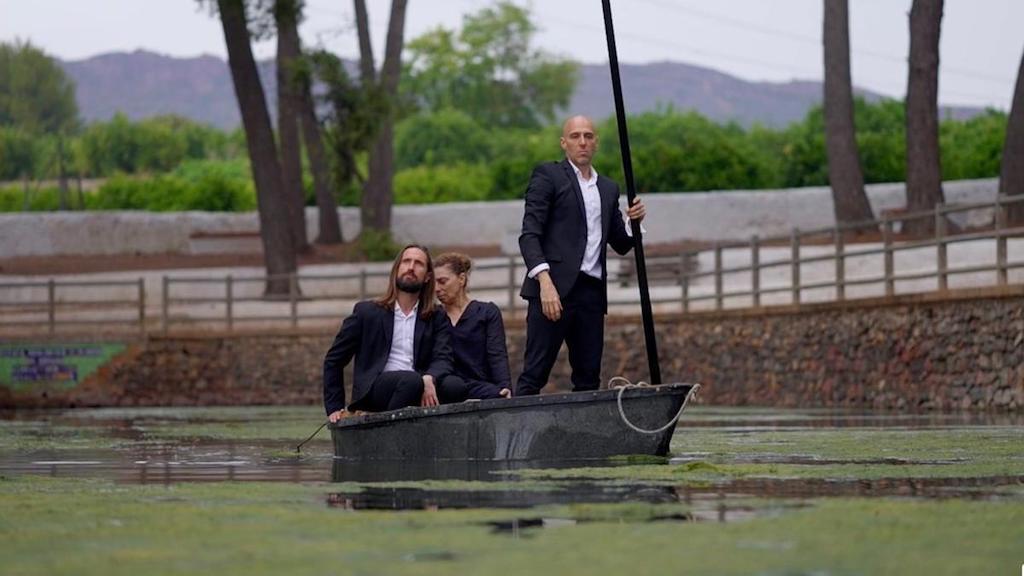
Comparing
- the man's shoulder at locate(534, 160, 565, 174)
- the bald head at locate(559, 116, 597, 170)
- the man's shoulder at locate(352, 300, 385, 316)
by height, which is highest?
the bald head at locate(559, 116, 597, 170)

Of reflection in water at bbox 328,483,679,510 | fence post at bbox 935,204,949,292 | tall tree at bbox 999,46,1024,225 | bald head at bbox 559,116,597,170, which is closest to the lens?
reflection in water at bbox 328,483,679,510

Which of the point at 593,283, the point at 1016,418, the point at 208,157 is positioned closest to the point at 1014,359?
the point at 1016,418

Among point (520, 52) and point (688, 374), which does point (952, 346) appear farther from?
point (520, 52)

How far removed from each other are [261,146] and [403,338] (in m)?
27.5

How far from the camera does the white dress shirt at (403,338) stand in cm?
1254

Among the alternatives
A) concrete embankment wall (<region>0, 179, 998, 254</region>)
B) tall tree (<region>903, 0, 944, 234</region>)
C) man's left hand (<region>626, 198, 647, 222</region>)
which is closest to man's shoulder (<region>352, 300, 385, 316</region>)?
man's left hand (<region>626, 198, 647, 222</region>)

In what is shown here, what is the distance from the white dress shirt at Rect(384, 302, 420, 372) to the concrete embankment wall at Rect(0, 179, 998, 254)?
108 ft

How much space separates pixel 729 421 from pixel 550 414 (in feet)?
29.4

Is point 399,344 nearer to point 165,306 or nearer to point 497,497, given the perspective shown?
point 497,497

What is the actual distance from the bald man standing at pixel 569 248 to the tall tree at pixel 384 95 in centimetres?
3255

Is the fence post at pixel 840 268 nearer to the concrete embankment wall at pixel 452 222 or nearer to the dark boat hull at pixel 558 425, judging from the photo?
the dark boat hull at pixel 558 425

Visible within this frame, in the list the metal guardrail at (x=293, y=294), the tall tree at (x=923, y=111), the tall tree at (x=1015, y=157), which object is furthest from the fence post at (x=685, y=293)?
the tall tree at (x=923, y=111)

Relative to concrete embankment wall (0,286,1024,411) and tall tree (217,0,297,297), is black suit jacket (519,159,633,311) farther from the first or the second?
tall tree (217,0,297,297)

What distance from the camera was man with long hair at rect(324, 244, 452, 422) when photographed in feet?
40.7
